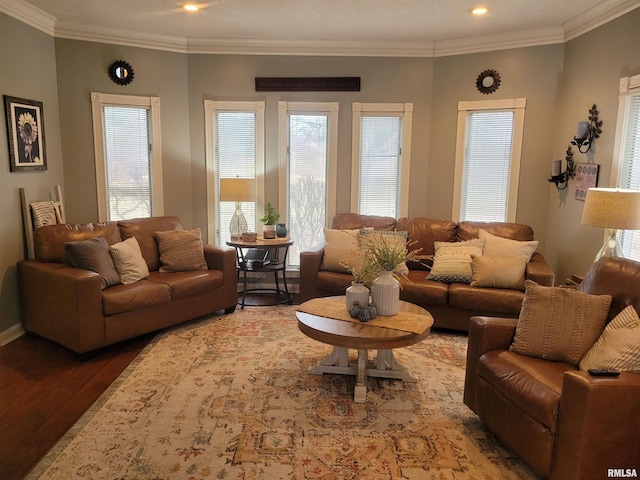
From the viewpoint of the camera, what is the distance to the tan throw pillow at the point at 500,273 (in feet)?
13.3

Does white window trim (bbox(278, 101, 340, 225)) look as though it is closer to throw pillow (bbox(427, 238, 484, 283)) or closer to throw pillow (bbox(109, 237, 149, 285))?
throw pillow (bbox(427, 238, 484, 283))

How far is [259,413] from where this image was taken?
9.45 ft

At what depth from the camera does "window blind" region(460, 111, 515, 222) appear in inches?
Answer: 198

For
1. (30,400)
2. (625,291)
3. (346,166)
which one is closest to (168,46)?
(346,166)

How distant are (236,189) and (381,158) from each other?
1662 mm

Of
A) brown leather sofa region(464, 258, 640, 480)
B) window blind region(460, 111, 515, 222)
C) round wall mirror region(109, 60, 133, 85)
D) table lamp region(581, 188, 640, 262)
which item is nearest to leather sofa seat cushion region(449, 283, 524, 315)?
table lamp region(581, 188, 640, 262)

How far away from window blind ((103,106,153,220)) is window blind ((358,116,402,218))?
236 centimetres

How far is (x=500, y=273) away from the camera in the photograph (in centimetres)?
405

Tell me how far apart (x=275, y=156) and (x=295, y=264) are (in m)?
1.27

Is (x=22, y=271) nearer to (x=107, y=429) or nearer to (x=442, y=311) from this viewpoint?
(x=107, y=429)

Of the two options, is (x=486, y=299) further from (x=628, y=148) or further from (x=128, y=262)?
(x=128, y=262)

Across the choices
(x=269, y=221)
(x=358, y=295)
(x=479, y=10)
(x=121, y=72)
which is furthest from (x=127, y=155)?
(x=479, y=10)

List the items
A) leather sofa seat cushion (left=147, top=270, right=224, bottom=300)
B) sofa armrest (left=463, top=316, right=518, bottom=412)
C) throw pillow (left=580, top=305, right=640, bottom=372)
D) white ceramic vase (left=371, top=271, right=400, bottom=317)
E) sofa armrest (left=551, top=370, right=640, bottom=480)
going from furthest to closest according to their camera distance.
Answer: leather sofa seat cushion (left=147, top=270, right=224, bottom=300)
white ceramic vase (left=371, top=271, right=400, bottom=317)
sofa armrest (left=463, top=316, right=518, bottom=412)
throw pillow (left=580, top=305, right=640, bottom=372)
sofa armrest (left=551, top=370, right=640, bottom=480)

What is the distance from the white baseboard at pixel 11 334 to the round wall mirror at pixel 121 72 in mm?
2546
